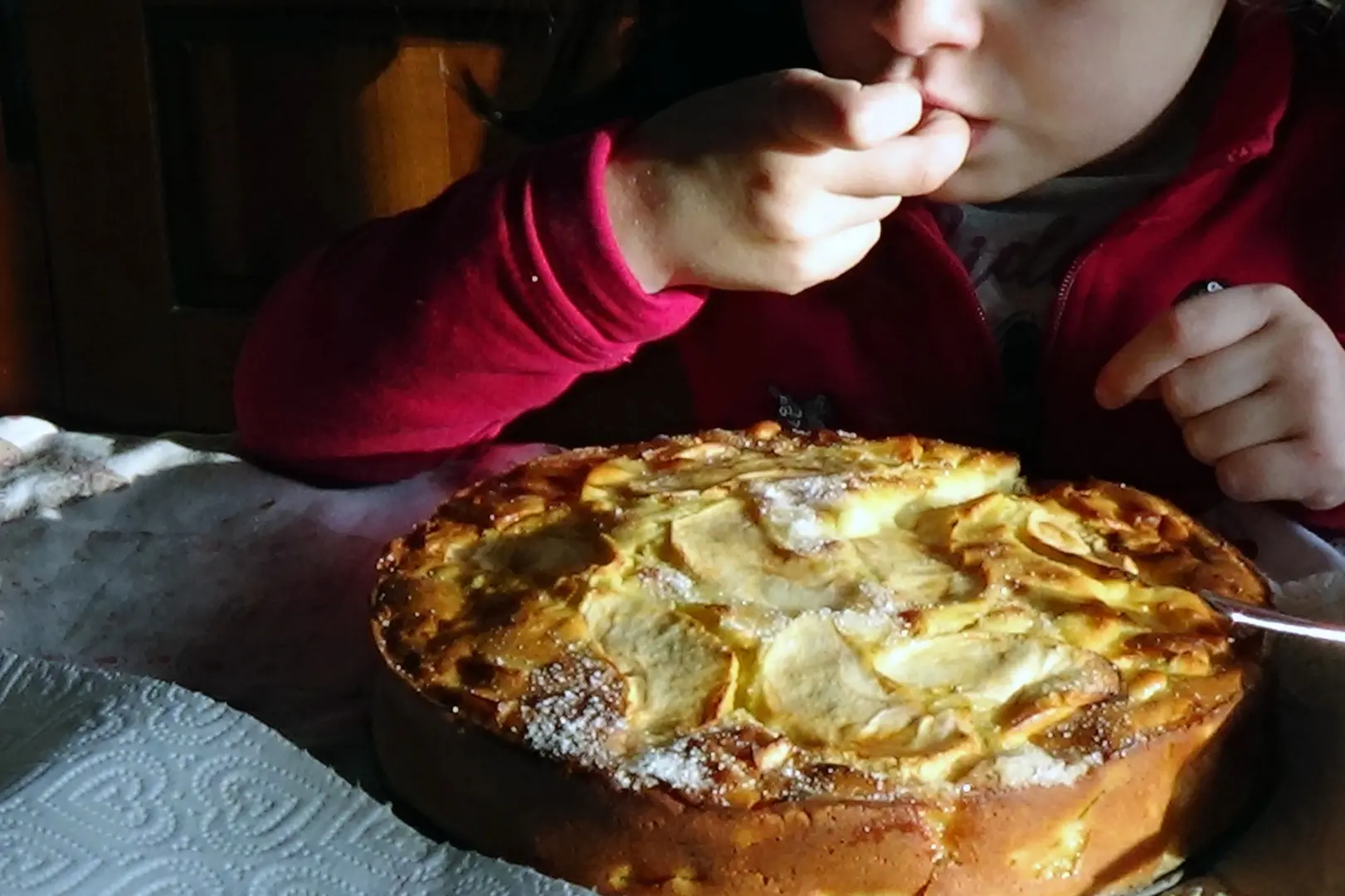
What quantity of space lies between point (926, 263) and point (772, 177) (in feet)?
0.65

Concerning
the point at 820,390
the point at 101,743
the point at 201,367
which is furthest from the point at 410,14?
the point at 101,743

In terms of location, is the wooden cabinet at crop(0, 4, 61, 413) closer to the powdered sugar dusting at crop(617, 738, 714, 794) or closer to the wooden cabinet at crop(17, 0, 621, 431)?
the wooden cabinet at crop(17, 0, 621, 431)

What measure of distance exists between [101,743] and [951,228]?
0.61 meters

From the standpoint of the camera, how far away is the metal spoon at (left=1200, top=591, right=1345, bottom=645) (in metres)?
0.58

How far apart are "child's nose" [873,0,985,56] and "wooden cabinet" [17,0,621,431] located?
A: 2.65ft

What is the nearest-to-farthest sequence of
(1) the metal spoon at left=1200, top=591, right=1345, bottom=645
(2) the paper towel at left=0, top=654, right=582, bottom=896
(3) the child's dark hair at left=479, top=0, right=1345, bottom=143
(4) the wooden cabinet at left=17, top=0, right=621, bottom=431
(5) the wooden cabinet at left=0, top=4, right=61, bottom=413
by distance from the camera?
(2) the paper towel at left=0, top=654, right=582, bottom=896, (1) the metal spoon at left=1200, top=591, right=1345, bottom=645, (3) the child's dark hair at left=479, top=0, right=1345, bottom=143, (4) the wooden cabinet at left=17, top=0, right=621, bottom=431, (5) the wooden cabinet at left=0, top=4, right=61, bottom=413

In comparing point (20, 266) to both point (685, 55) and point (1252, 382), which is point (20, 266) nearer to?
point (685, 55)

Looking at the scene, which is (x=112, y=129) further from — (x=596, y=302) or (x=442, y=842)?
(x=442, y=842)

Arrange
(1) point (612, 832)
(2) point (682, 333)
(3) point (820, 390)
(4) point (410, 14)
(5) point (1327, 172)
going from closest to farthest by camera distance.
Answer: (1) point (612, 832)
(5) point (1327, 172)
(3) point (820, 390)
(2) point (682, 333)
(4) point (410, 14)

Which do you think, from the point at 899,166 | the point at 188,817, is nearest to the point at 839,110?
the point at 899,166

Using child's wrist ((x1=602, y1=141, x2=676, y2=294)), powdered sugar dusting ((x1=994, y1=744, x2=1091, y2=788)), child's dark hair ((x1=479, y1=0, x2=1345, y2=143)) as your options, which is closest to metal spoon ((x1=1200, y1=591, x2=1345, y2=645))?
powdered sugar dusting ((x1=994, y1=744, x2=1091, y2=788))

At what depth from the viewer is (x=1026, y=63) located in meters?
0.75

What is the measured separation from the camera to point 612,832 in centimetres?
50

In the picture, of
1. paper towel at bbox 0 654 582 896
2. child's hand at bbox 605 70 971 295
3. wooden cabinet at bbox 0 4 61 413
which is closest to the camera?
paper towel at bbox 0 654 582 896
